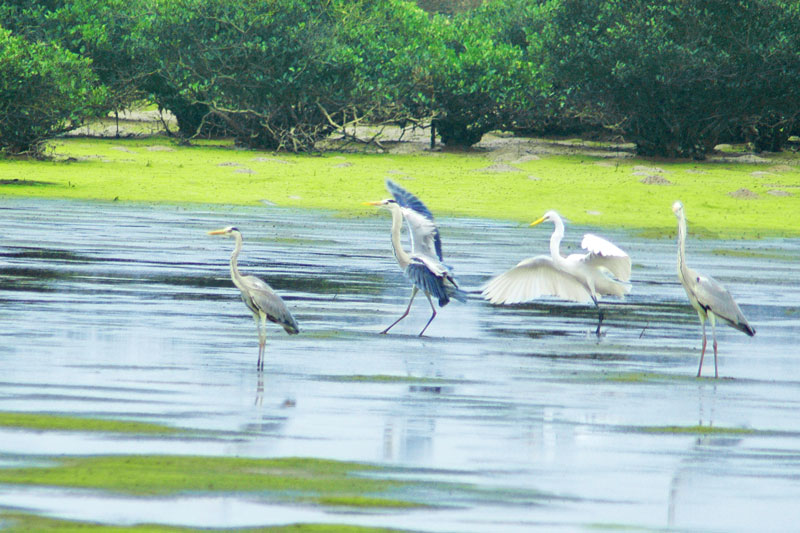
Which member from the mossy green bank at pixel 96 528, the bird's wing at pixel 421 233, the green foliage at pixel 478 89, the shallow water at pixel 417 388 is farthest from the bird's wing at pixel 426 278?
the green foliage at pixel 478 89

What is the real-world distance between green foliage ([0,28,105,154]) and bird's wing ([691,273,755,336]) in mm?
27500

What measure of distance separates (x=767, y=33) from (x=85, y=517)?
131ft

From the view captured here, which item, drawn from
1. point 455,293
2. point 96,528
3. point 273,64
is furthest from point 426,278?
point 273,64

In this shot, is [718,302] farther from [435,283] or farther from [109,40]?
[109,40]

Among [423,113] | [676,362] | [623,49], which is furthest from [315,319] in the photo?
[423,113]

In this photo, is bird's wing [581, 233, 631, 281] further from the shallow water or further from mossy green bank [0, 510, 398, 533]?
mossy green bank [0, 510, 398, 533]

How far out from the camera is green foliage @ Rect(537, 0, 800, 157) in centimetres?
4319

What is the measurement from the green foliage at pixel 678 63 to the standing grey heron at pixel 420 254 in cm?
2922

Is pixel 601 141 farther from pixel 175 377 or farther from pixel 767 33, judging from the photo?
pixel 175 377

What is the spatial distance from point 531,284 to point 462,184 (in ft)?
71.5

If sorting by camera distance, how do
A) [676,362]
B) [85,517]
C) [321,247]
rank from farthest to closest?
[321,247] → [676,362] → [85,517]

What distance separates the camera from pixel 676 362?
42.4 feet

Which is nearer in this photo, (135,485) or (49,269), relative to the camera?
(135,485)

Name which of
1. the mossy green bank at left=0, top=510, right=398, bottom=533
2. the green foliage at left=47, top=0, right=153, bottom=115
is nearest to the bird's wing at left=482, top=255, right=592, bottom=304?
the mossy green bank at left=0, top=510, right=398, bottom=533
